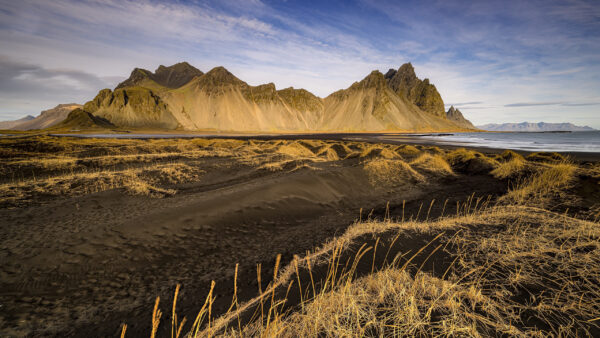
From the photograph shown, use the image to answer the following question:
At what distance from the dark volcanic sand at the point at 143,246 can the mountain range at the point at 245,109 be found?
131 m

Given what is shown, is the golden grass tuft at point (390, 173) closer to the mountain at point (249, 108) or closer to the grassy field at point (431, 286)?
the grassy field at point (431, 286)

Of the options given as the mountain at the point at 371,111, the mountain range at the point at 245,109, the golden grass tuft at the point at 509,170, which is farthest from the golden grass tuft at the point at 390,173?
the mountain at the point at 371,111

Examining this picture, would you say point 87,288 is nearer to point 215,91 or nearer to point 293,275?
point 293,275

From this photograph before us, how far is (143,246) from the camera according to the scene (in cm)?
562

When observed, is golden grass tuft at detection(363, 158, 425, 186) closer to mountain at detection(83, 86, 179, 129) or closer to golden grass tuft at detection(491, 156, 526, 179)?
golden grass tuft at detection(491, 156, 526, 179)

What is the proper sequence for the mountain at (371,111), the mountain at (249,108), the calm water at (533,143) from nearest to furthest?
the calm water at (533,143)
the mountain at (249,108)
the mountain at (371,111)

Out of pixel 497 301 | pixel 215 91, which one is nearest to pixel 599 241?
pixel 497 301

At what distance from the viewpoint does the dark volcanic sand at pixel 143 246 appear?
3.63m

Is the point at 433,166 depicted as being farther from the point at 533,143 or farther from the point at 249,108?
the point at 249,108

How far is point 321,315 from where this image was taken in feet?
7.91

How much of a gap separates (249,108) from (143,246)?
147m

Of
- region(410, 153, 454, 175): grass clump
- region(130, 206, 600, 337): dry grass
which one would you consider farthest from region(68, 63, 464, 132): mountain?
region(130, 206, 600, 337): dry grass

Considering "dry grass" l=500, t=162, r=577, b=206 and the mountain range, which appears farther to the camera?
Answer: the mountain range

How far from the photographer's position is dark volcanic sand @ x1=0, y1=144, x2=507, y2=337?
3.63 m
